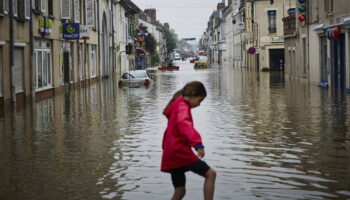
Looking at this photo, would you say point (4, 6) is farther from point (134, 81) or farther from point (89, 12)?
point (89, 12)

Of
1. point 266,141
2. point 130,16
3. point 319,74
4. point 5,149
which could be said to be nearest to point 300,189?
point 266,141

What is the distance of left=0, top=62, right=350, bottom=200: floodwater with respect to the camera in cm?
786

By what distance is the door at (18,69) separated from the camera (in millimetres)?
25266

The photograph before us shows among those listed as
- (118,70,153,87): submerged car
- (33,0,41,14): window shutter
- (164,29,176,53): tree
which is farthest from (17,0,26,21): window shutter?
(164,29,176,53): tree

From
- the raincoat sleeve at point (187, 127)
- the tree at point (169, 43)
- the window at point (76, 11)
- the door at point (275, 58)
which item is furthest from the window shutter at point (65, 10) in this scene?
the tree at point (169, 43)

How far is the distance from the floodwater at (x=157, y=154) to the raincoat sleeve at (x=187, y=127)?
1903 millimetres

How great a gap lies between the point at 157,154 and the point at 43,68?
2040cm

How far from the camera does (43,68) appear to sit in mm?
30234

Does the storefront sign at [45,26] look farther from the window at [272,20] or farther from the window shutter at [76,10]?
the window at [272,20]

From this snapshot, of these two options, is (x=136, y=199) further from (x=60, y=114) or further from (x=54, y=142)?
(x=60, y=114)

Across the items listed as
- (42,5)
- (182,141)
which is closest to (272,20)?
(42,5)

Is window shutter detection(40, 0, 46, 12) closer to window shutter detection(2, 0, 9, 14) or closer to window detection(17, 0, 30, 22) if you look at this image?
window detection(17, 0, 30, 22)

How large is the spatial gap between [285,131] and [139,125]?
3.63 meters

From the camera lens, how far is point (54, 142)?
12.6m
